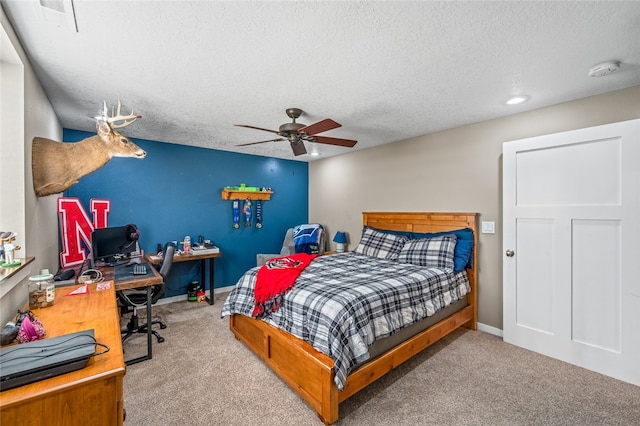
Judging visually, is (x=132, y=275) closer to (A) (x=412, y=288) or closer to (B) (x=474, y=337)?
(A) (x=412, y=288)

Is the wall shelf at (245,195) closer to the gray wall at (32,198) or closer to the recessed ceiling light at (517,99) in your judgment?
the gray wall at (32,198)

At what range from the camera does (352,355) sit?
1.94 meters

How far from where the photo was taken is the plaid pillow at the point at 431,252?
3215mm

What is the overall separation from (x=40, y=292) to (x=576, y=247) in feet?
13.6

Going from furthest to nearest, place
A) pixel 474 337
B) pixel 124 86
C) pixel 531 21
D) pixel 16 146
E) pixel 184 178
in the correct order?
pixel 184 178, pixel 474 337, pixel 124 86, pixel 16 146, pixel 531 21

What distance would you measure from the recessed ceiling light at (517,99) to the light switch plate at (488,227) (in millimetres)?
1288

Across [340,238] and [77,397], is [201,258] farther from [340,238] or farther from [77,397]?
[77,397]

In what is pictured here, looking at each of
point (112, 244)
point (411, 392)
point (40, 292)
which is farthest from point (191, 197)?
point (411, 392)

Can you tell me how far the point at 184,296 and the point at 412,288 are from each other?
360 centimetres

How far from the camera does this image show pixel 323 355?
197 cm

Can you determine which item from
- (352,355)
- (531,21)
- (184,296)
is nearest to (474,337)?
(352,355)

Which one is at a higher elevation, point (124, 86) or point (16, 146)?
point (124, 86)

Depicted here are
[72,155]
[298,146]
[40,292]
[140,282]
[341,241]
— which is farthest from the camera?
[341,241]

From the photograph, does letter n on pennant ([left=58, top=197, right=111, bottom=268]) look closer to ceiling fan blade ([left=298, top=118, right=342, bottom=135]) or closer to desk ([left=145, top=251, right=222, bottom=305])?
desk ([left=145, top=251, right=222, bottom=305])
